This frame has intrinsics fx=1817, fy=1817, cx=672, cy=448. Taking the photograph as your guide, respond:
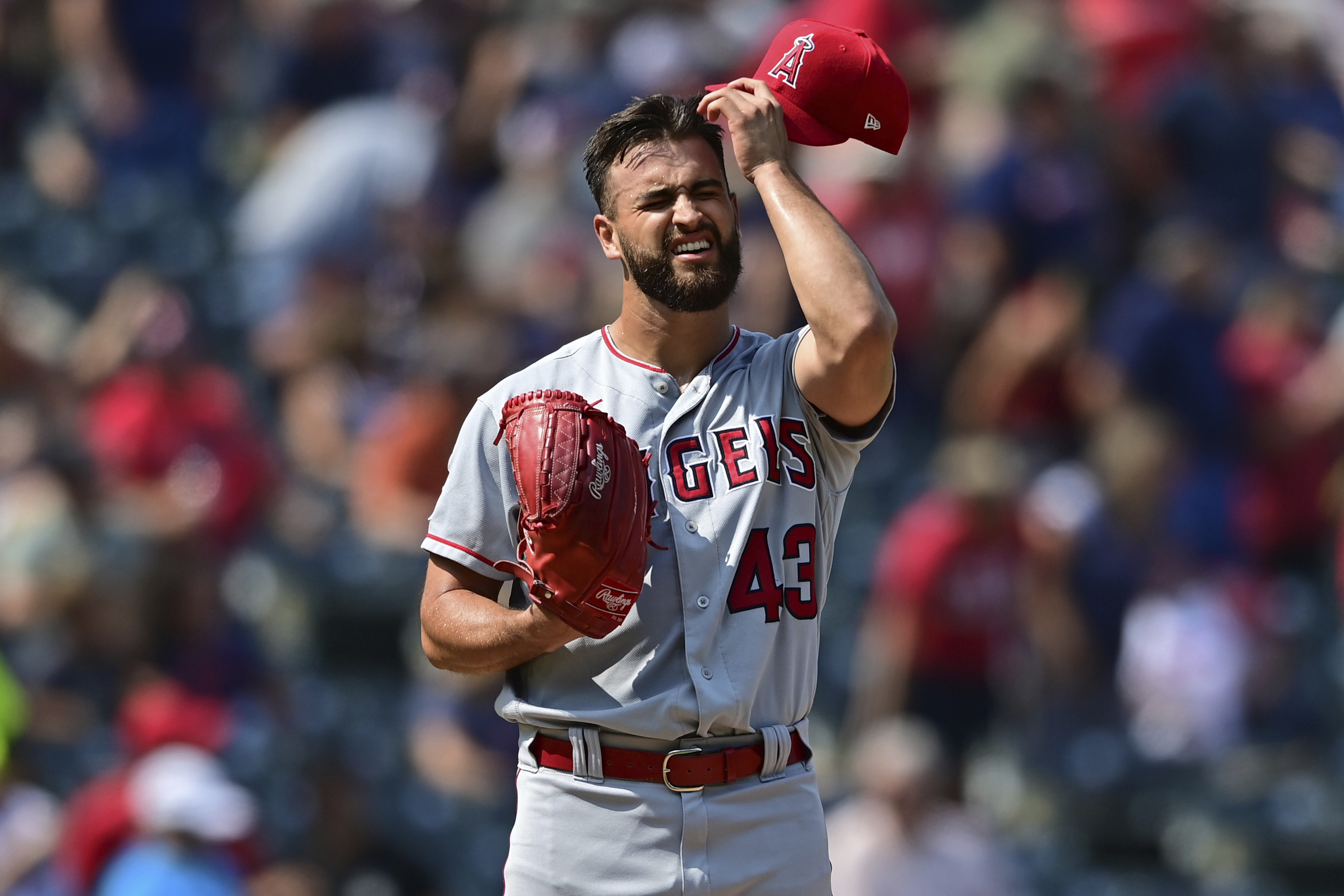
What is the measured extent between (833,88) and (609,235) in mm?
411

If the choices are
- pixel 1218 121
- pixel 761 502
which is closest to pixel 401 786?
pixel 761 502

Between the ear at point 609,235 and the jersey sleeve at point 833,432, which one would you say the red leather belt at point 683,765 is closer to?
the jersey sleeve at point 833,432

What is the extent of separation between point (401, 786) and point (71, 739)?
3.62ft

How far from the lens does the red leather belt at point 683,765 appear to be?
258cm

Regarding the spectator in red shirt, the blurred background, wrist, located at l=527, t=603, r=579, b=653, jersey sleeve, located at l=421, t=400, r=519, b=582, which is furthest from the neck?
the spectator in red shirt

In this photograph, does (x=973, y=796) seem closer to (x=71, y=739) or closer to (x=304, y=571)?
(x=304, y=571)

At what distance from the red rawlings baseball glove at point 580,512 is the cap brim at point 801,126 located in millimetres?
584

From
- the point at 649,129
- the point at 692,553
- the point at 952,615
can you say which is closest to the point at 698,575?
the point at 692,553

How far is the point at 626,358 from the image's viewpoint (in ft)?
9.18

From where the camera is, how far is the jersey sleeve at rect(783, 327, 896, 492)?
2.68 metres

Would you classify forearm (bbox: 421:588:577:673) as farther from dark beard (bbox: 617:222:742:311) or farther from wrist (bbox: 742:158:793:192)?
wrist (bbox: 742:158:793:192)

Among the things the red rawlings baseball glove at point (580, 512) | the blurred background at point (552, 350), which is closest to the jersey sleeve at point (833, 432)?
the red rawlings baseball glove at point (580, 512)

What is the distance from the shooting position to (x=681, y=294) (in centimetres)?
268

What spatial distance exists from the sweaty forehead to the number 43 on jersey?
0.53 meters
